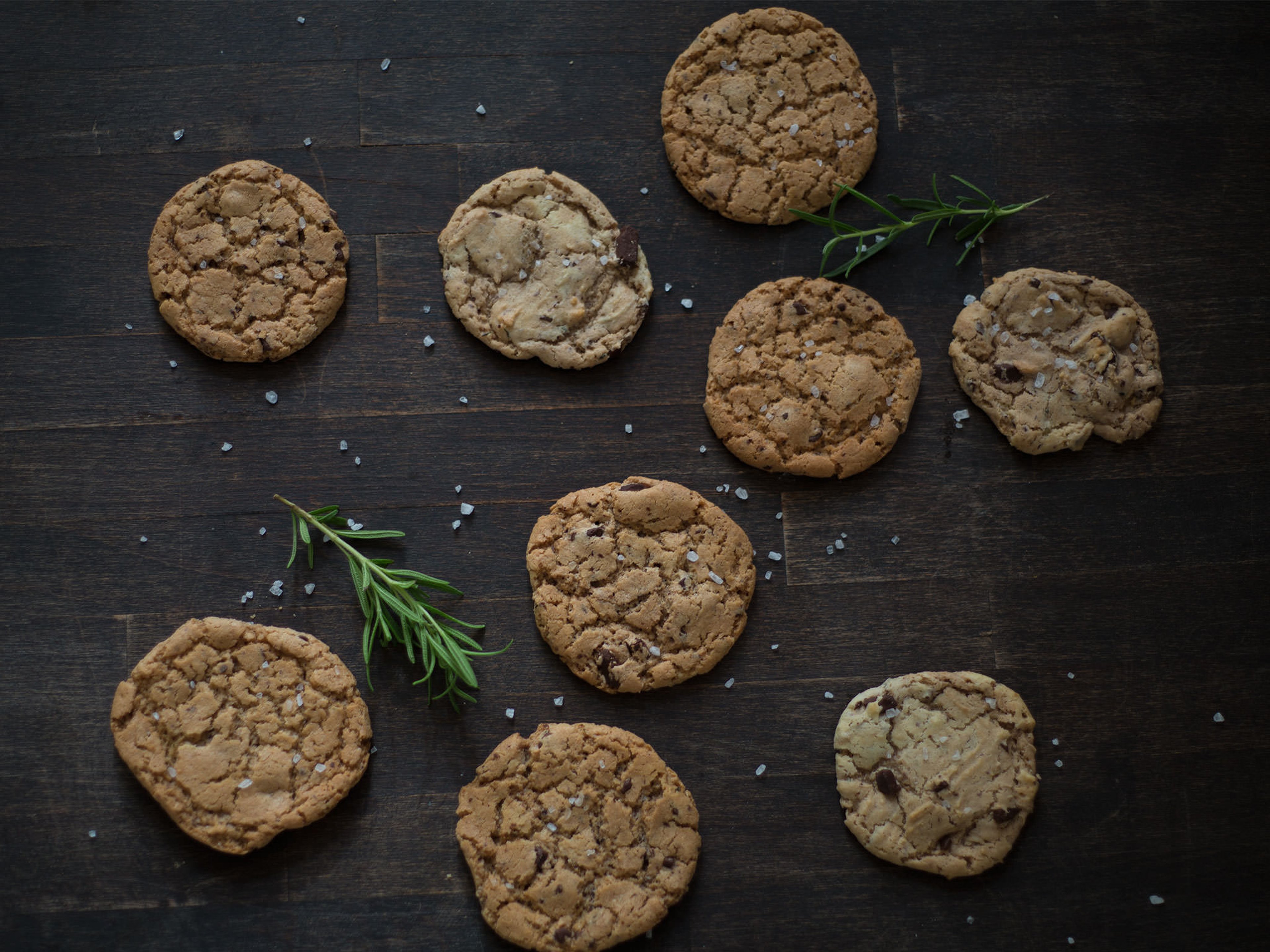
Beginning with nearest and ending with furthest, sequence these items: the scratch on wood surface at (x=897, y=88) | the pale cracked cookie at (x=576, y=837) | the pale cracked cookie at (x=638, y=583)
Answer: the pale cracked cookie at (x=576, y=837) < the pale cracked cookie at (x=638, y=583) < the scratch on wood surface at (x=897, y=88)

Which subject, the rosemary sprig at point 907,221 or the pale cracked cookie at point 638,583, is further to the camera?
the rosemary sprig at point 907,221

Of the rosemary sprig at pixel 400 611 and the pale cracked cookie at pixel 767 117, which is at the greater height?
the pale cracked cookie at pixel 767 117

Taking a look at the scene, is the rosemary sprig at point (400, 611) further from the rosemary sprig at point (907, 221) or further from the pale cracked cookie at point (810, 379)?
the rosemary sprig at point (907, 221)

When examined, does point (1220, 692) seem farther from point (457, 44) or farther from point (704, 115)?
point (457, 44)

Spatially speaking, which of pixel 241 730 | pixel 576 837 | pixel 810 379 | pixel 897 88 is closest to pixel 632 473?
pixel 810 379

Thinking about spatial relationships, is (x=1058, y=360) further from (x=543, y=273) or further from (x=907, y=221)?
(x=543, y=273)

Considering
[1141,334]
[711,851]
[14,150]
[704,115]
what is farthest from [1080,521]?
[14,150]

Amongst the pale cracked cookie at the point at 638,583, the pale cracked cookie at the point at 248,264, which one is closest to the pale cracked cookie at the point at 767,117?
the pale cracked cookie at the point at 638,583
